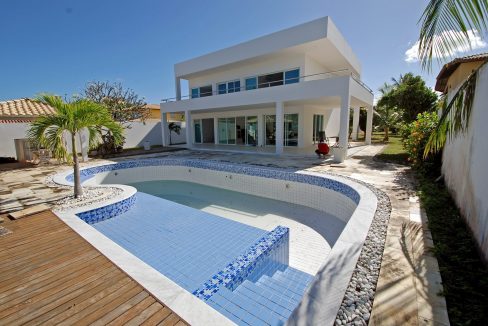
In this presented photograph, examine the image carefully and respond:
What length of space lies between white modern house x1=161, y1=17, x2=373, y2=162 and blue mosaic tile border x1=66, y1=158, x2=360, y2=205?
12.7 feet

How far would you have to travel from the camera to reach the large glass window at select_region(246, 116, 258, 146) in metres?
19.0

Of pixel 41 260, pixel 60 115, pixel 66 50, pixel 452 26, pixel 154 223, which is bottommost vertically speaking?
pixel 154 223

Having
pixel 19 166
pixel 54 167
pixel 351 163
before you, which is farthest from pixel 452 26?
pixel 19 166

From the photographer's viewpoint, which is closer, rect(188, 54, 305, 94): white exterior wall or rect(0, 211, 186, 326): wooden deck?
rect(0, 211, 186, 326): wooden deck

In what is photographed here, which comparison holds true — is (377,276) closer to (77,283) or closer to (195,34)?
(77,283)

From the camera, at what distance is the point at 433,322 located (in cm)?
218

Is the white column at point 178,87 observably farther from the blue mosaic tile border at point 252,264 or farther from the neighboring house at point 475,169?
the neighboring house at point 475,169

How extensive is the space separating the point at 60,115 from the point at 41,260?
4084 millimetres

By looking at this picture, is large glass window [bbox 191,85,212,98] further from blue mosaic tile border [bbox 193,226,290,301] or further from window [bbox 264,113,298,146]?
blue mosaic tile border [bbox 193,226,290,301]

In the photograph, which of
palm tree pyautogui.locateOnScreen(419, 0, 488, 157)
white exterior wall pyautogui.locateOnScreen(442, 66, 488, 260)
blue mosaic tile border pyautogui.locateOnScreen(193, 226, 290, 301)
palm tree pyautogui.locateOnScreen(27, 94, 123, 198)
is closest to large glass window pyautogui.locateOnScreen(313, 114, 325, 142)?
white exterior wall pyautogui.locateOnScreen(442, 66, 488, 260)

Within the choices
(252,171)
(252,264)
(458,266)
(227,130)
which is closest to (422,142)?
(252,171)

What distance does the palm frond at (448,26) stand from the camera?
2.54 meters

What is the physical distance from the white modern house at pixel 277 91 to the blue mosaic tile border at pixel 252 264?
794 centimetres

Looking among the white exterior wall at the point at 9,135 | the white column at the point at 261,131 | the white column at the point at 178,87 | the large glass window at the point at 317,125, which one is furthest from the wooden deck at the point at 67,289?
the large glass window at the point at 317,125
